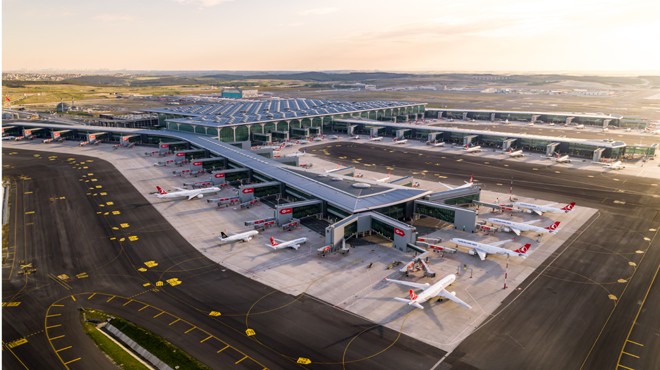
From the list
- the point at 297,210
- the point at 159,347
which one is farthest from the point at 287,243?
the point at 159,347

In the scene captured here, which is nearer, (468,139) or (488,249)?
(488,249)

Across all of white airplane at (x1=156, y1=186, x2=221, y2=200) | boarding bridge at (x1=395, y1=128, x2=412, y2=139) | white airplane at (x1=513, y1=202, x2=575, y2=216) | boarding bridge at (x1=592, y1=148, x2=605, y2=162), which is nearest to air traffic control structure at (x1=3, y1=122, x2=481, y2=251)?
white airplane at (x1=156, y1=186, x2=221, y2=200)

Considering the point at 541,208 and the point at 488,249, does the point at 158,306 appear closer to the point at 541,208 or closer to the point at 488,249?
the point at 488,249

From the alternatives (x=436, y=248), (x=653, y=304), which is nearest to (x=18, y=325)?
(x=436, y=248)

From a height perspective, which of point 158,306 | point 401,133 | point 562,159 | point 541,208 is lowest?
point 158,306

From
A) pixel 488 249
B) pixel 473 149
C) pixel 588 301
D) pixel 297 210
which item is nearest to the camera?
pixel 588 301

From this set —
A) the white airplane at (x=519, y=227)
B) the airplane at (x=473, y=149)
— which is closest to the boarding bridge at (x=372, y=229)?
the white airplane at (x=519, y=227)
